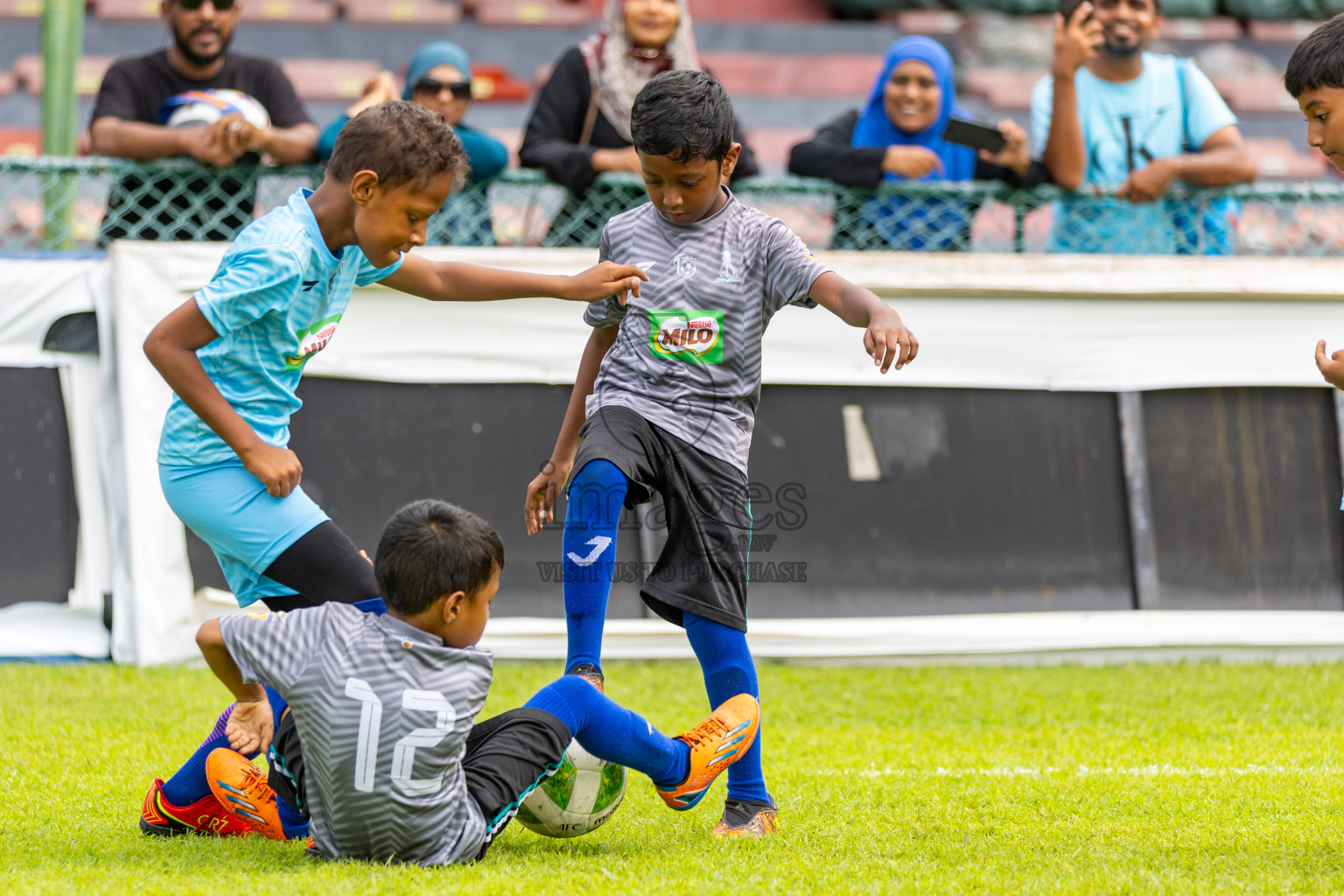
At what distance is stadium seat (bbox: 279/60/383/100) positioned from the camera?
13102 mm

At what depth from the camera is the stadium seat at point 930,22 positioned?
48.1ft

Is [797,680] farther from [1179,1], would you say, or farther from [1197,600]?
[1179,1]

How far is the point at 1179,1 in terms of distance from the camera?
49.3 ft

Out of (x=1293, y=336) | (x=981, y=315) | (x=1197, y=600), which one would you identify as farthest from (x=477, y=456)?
(x=1293, y=336)

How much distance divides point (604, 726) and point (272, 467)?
92 centimetres

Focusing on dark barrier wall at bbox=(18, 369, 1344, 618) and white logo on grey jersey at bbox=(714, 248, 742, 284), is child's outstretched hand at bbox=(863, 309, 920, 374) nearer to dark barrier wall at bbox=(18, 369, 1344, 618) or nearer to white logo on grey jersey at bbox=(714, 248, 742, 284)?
white logo on grey jersey at bbox=(714, 248, 742, 284)

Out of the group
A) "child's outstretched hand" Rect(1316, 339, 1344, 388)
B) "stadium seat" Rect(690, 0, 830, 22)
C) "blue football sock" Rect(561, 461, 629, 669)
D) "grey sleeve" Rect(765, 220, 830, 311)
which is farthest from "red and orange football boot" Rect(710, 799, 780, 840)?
"stadium seat" Rect(690, 0, 830, 22)

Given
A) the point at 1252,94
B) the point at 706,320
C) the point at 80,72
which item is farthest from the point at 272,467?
the point at 1252,94

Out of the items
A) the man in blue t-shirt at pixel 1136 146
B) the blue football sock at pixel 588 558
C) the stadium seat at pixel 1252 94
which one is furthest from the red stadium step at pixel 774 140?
the blue football sock at pixel 588 558

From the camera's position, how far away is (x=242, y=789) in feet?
10.0

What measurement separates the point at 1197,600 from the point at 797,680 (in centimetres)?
201

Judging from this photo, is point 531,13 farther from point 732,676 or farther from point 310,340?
point 732,676

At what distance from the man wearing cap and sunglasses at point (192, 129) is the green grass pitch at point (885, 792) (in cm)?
193

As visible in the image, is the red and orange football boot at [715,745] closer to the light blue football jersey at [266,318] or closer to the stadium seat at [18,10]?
the light blue football jersey at [266,318]
